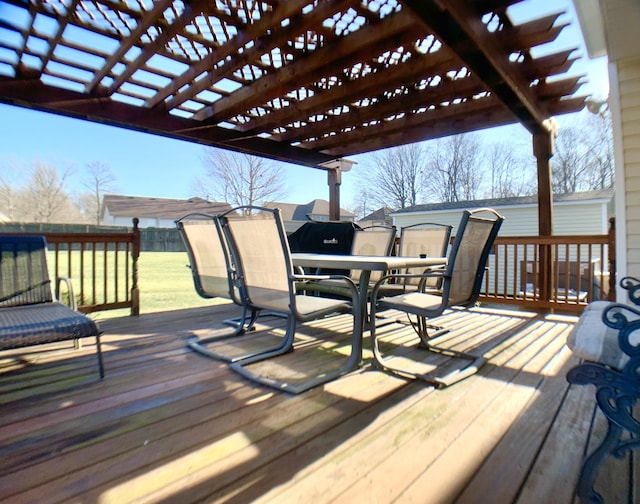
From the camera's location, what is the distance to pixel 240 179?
17.0 m

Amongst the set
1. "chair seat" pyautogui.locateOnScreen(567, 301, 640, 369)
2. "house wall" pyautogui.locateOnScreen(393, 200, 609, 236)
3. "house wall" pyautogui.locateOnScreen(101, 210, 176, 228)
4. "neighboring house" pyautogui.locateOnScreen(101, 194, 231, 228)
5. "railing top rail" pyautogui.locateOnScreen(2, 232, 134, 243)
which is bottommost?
"chair seat" pyautogui.locateOnScreen(567, 301, 640, 369)

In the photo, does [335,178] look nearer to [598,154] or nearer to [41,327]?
[41,327]

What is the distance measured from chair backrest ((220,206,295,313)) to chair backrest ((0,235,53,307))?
1.65m

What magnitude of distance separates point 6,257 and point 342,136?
4795mm

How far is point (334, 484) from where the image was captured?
1.25 m

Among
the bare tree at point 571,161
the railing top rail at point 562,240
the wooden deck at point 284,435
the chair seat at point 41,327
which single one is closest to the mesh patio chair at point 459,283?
the wooden deck at point 284,435

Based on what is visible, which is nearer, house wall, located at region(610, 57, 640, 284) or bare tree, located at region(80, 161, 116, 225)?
house wall, located at region(610, 57, 640, 284)

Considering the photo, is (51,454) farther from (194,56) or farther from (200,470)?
(194,56)

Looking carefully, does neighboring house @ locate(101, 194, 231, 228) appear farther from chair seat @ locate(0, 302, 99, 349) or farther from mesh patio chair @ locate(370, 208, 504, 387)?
mesh patio chair @ locate(370, 208, 504, 387)

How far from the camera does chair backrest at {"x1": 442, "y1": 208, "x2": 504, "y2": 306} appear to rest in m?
2.35

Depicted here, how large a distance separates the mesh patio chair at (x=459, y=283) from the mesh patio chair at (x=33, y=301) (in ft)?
6.17

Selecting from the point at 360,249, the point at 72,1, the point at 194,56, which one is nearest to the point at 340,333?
the point at 360,249

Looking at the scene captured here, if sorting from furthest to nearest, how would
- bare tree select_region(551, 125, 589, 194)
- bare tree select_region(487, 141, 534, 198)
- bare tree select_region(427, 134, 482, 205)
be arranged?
bare tree select_region(427, 134, 482, 205) < bare tree select_region(487, 141, 534, 198) < bare tree select_region(551, 125, 589, 194)

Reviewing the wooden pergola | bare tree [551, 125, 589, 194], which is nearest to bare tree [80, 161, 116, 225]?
the wooden pergola
